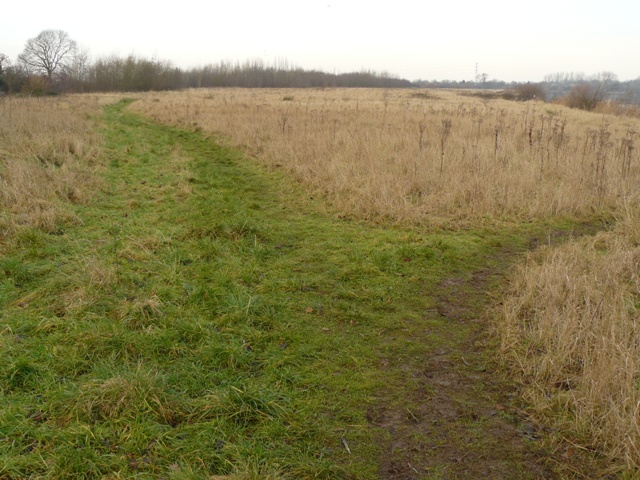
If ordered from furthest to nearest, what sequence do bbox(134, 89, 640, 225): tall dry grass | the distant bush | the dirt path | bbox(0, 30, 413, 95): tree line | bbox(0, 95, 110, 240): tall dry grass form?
bbox(0, 30, 413, 95): tree line
the distant bush
bbox(134, 89, 640, 225): tall dry grass
bbox(0, 95, 110, 240): tall dry grass
the dirt path

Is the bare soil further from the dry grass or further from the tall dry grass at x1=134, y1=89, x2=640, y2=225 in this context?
the tall dry grass at x1=134, y1=89, x2=640, y2=225

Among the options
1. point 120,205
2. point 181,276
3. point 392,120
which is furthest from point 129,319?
point 392,120

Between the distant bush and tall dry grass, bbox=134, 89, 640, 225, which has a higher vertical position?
the distant bush

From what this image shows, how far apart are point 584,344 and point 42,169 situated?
29.0ft

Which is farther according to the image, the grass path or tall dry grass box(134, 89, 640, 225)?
tall dry grass box(134, 89, 640, 225)

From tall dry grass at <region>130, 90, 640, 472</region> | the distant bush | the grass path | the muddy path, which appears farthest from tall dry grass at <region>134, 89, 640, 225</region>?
the distant bush

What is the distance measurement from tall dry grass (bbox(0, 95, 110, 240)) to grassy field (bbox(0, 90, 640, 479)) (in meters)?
0.05

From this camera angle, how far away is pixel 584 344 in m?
3.37

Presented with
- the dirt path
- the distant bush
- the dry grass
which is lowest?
the dirt path

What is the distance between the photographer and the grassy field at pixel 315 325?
2.64 meters

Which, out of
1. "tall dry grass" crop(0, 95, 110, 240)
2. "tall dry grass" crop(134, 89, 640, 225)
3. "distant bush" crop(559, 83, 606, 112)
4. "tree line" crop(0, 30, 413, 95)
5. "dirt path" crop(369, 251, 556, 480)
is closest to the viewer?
"dirt path" crop(369, 251, 556, 480)

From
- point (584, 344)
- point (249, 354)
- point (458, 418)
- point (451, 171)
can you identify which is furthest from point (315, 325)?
point (451, 171)

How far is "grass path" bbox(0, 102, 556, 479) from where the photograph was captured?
2.60 m

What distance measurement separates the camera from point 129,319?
3.90 meters
